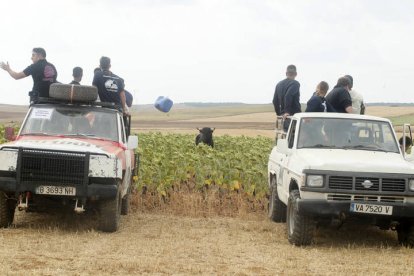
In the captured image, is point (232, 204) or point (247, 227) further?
point (232, 204)

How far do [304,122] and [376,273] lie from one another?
3634 mm

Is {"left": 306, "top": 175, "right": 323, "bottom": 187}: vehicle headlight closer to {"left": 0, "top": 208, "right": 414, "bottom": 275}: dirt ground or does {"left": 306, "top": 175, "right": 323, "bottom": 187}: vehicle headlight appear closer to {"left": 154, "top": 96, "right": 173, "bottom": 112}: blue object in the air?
{"left": 0, "top": 208, "right": 414, "bottom": 275}: dirt ground

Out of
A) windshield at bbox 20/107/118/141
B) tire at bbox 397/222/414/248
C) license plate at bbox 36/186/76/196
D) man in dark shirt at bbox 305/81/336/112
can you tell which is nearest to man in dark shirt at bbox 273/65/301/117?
man in dark shirt at bbox 305/81/336/112

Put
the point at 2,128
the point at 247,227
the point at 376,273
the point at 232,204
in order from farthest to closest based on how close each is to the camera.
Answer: the point at 2,128
the point at 232,204
the point at 247,227
the point at 376,273

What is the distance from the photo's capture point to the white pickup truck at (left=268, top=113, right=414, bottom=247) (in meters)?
9.39

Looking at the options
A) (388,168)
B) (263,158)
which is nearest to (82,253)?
(388,168)

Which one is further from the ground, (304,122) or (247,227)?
(304,122)

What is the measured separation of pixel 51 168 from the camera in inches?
400

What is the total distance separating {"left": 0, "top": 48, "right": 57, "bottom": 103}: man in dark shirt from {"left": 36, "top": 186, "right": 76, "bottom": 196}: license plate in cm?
351

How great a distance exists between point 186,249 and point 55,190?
2186mm

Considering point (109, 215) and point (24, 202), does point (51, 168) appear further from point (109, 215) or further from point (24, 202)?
point (109, 215)

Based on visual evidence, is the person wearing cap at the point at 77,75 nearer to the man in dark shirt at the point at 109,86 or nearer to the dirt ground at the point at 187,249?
the man in dark shirt at the point at 109,86

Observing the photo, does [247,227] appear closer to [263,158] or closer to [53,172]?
[53,172]

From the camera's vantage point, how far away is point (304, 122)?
36.6ft
